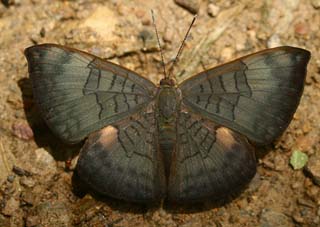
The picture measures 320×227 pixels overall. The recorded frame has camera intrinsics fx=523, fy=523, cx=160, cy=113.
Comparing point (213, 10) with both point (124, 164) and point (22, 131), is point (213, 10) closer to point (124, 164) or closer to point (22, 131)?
point (124, 164)

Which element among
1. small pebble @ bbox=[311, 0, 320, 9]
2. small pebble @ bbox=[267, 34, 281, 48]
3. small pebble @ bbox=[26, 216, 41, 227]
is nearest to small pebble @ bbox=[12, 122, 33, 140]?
small pebble @ bbox=[26, 216, 41, 227]

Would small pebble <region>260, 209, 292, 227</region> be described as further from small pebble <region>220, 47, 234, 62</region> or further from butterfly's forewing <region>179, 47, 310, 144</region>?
small pebble <region>220, 47, 234, 62</region>

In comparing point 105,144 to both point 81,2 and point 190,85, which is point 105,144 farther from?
point 81,2

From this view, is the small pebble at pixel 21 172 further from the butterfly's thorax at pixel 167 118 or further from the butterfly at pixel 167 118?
the butterfly's thorax at pixel 167 118

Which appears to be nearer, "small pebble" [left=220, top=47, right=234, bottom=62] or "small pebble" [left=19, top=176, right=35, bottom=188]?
"small pebble" [left=19, top=176, right=35, bottom=188]

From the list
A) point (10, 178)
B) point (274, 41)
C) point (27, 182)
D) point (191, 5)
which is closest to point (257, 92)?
point (274, 41)

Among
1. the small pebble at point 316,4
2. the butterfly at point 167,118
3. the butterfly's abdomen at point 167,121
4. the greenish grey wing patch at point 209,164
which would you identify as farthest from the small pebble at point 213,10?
the greenish grey wing patch at point 209,164
